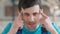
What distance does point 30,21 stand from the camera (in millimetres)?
733

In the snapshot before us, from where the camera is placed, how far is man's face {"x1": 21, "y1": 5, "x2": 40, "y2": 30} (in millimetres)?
738

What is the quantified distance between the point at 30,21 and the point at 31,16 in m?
0.02

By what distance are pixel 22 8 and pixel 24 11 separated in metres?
0.02

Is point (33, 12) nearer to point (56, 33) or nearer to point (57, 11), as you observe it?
point (56, 33)

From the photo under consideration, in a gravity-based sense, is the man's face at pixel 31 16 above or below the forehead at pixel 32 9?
below

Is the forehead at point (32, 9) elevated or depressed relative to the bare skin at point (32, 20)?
elevated

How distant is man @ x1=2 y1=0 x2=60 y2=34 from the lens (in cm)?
74

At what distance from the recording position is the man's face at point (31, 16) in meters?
0.74

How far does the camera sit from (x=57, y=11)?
2.23 metres

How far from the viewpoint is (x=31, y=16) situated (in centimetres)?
74

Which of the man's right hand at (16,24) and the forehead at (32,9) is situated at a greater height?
the forehead at (32,9)

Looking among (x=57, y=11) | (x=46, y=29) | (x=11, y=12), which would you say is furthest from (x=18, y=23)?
(x=11, y=12)

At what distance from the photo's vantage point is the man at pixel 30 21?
737mm

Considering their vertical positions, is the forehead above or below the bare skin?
above
